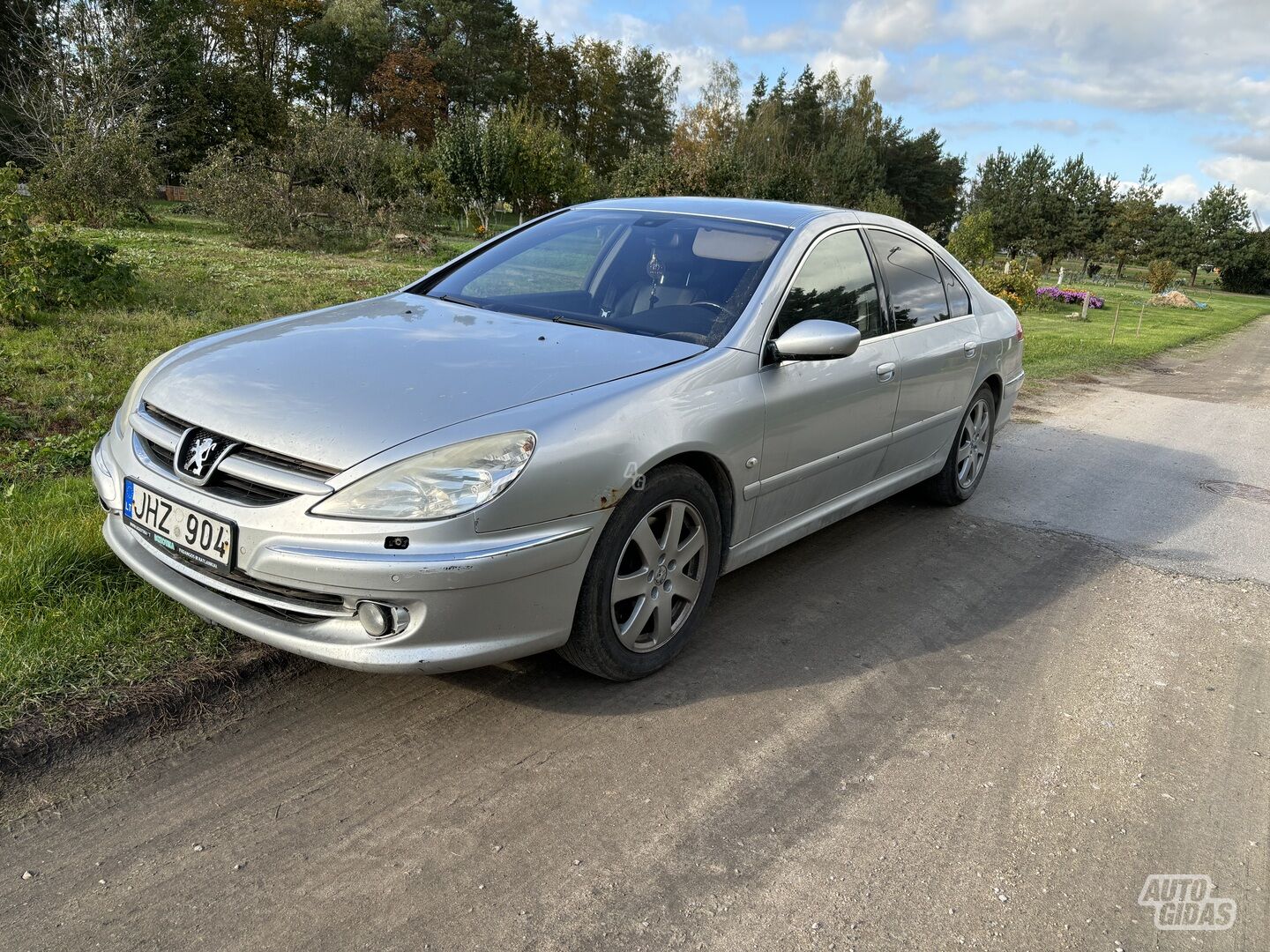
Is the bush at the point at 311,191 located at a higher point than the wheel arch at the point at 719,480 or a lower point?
higher

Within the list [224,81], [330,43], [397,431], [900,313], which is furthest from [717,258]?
[330,43]

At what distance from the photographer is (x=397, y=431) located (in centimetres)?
276

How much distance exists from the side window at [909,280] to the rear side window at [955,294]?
0.24 ft

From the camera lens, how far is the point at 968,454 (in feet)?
18.6

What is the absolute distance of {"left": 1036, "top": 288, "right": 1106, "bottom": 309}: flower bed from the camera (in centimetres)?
2570

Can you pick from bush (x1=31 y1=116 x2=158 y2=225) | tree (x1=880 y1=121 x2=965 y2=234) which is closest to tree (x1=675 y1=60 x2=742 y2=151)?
tree (x1=880 y1=121 x2=965 y2=234)

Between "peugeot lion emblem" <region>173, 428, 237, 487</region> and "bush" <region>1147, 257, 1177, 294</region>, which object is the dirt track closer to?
"peugeot lion emblem" <region>173, 428, 237, 487</region>

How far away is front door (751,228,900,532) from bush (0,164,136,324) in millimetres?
6505

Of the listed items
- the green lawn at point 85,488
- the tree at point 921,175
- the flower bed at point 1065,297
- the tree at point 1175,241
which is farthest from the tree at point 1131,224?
the green lawn at point 85,488

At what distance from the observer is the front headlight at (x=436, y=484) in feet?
8.68

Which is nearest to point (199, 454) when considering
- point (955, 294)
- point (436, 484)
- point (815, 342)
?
point (436, 484)

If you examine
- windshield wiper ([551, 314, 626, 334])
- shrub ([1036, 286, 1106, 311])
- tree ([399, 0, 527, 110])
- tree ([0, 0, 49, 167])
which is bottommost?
windshield wiper ([551, 314, 626, 334])

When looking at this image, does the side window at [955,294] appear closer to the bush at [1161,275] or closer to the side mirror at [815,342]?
the side mirror at [815,342]

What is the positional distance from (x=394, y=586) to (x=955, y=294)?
12.6ft
